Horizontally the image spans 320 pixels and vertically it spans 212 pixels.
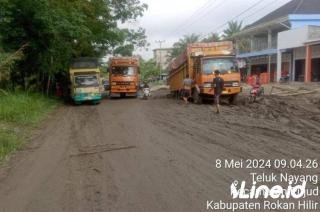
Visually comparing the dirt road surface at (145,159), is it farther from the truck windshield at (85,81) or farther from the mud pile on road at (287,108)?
the truck windshield at (85,81)

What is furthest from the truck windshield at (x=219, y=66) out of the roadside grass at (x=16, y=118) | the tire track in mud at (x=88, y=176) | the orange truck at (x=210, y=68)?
the tire track in mud at (x=88, y=176)

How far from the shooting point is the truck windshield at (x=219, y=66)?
29.8m

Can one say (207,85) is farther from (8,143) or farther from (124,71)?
(124,71)

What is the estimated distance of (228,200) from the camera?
8500 millimetres

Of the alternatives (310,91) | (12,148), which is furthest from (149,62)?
(12,148)

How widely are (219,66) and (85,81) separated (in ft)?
35.6

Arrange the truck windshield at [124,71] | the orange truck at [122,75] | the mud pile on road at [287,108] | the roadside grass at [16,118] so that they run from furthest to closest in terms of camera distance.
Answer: the truck windshield at [124,71] → the orange truck at [122,75] → the mud pile on road at [287,108] → the roadside grass at [16,118]

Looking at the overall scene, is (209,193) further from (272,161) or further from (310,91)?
(310,91)

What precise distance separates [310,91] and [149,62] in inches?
3417

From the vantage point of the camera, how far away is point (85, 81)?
122 ft

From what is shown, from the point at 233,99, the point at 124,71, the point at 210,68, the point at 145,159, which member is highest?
the point at 210,68
